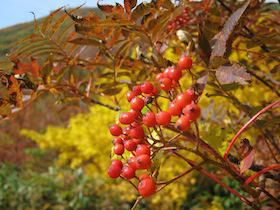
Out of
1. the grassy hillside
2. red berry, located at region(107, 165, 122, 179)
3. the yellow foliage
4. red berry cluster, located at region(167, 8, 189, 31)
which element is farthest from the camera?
the yellow foliage

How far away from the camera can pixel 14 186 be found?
168 inches

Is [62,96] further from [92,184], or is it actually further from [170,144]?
[92,184]

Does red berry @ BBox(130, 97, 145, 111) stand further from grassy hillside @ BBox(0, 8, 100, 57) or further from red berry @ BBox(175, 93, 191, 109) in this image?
grassy hillside @ BBox(0, 8, 100, 57)

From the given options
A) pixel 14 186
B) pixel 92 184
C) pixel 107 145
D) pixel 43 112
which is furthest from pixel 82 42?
pixel 43 112

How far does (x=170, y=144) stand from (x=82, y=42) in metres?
0.31

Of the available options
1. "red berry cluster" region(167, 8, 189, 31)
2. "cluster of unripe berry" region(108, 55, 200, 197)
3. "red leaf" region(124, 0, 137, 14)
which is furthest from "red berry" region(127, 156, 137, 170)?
"red berry cluster" region(167, 8, 189, 31)

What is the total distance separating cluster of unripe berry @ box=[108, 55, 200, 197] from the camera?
59cm

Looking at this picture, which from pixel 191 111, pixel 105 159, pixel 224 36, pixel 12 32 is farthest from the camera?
pixel 105 159

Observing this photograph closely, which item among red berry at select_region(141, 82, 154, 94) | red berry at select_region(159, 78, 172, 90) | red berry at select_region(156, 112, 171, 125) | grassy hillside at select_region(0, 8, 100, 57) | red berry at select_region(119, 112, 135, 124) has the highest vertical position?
red berry at select_region(159, 78, 172, 90)

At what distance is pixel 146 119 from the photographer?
2.07 ft

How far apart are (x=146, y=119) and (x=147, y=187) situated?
9cm

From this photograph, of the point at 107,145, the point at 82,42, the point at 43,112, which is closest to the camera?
the point at 82,42

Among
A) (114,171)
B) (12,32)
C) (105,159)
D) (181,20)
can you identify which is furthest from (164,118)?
(105,159)

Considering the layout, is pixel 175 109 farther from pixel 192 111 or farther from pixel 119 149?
pixel 119 149
